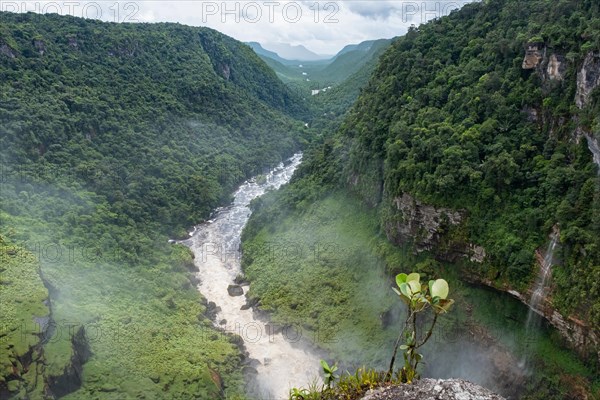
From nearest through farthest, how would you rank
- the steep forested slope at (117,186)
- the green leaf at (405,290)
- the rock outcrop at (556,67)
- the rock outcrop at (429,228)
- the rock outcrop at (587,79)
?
the green leaf at (405,290)
the rock outcrop at (587,79)
the rock outcrop at (556,67)
the rock outcrop at (429,228)
the steep forested slope at (117,186)

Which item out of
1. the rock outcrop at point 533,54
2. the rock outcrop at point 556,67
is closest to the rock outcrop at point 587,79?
the rock outcrop at point 556,67

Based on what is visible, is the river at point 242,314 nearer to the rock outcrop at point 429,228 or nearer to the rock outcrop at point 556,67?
the rock outcrop at point 429,228

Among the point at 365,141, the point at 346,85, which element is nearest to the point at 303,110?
the point at 346,85

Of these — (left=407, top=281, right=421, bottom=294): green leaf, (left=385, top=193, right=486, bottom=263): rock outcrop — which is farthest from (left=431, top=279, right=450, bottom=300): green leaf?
(left=385, top=193, right=486, bottom=263): rock outcrop

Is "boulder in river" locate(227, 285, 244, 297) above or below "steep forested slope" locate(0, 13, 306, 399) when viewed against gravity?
below

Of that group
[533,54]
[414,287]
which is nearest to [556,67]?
[533,54]

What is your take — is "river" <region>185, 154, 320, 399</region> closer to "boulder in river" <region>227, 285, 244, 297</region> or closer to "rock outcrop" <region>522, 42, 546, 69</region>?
"boulder in river" <region>227, 285, 244, 297</region>

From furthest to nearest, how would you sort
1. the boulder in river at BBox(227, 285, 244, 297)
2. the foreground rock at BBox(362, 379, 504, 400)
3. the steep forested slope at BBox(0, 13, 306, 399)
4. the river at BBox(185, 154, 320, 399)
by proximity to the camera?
the boulder in river at BBox(227, 285, 244, 297) < the river at BBox(185, 154, 320, 399) < the steep forested slope at BBox(0, 13, 306, 399) < the foreground rock at BBox(362, 379, 504, 400)
